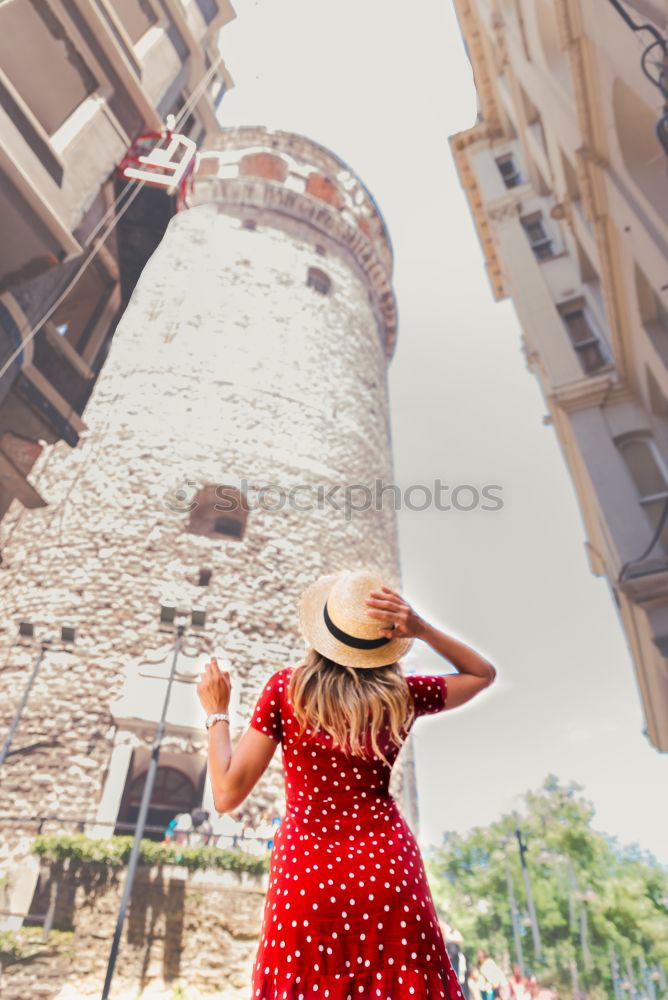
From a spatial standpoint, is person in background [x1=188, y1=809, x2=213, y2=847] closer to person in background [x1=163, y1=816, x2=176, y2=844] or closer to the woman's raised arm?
person in background [x1=163, y1=816, x2=176, y2=844]

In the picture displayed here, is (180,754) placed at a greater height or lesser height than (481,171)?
lesser

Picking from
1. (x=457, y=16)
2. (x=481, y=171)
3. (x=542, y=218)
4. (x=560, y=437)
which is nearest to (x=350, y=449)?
(x=560, y=437)

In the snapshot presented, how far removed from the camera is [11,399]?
645 centimetres

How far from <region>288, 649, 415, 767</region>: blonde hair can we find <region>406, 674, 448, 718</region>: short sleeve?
9 cm

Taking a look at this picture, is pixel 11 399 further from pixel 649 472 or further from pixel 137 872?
pixel 649 472

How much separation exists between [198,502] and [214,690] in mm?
9582

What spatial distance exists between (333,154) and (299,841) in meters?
20.6

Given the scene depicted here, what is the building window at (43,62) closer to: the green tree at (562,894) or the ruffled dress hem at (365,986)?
the ruffled dress hem at (365,986)

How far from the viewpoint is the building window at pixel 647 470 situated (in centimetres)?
738

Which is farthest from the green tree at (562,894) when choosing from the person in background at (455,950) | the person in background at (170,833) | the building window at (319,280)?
the building window at (319,280)

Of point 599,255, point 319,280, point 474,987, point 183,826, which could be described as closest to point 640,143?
point 599,255

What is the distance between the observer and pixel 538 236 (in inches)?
447

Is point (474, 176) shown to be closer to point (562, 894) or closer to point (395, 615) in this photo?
point (395, 615)

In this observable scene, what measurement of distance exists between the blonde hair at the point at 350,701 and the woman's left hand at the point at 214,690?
196 millimetres
